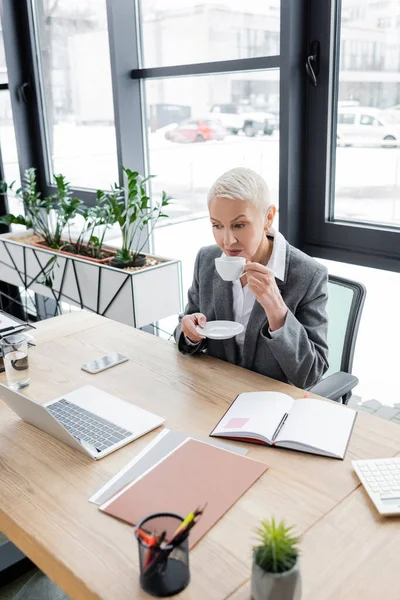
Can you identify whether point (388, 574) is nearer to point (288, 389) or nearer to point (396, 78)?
point (288, 389)

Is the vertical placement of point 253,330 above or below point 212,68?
below

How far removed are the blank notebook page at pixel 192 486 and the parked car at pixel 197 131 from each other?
1.72m

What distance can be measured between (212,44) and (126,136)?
2.13 feet

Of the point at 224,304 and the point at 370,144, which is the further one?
the point at 370,144

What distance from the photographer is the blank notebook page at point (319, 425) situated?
122 cm

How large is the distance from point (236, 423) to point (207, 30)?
73.1 inches

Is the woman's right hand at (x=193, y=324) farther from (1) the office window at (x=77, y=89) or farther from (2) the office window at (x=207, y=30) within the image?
(1) the office window at (x=77, y=89)

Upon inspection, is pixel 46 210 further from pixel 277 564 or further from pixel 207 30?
pixel 277 564

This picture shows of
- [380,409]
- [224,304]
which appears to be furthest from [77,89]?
[380,409]

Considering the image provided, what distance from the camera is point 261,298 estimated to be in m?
1.50

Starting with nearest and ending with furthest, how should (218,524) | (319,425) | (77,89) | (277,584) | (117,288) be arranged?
(277,584) → (218,524) → (319,425) → (117,288) → (77,89)

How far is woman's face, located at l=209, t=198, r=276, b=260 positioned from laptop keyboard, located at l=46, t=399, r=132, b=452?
22.8 inches

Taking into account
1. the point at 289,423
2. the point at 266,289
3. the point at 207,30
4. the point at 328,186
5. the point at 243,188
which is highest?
the point at 207,30

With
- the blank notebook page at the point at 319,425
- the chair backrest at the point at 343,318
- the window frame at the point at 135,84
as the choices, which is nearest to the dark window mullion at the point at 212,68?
the window frame at the point at 135,84
